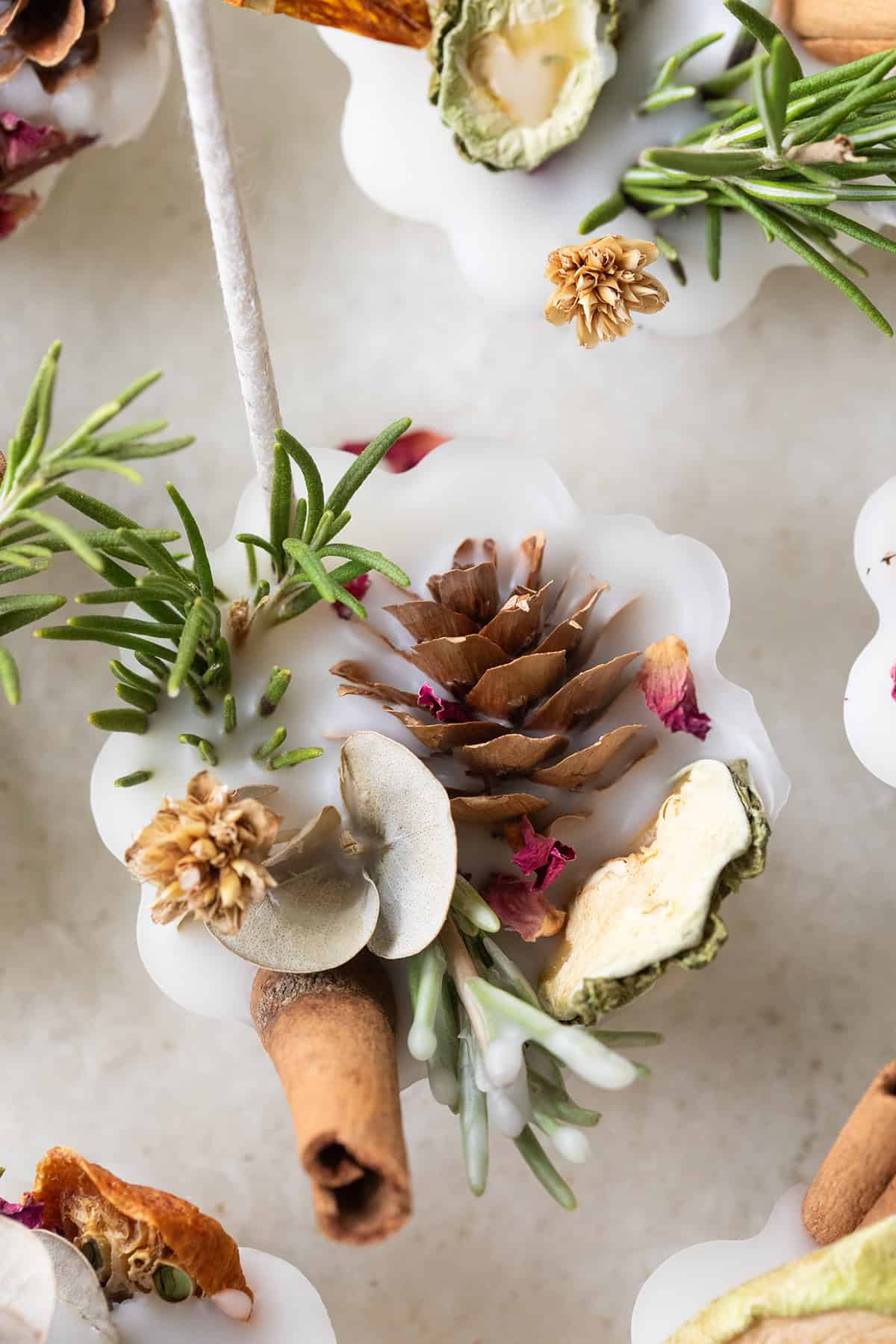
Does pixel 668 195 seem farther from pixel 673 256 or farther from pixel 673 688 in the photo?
pixel 673 688

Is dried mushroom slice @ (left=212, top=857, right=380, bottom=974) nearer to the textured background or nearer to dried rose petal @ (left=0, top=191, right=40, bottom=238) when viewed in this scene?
the textured background

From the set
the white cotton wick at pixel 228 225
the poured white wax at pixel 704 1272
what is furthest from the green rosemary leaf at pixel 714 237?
the poured white wax at pixel 704 1272

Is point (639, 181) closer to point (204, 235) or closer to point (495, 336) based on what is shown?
point (495, 336)

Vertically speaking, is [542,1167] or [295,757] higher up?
[295,757]

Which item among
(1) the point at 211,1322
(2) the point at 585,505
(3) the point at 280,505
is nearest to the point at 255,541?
(3) the point at 280,505

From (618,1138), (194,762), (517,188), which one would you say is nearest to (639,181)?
(517,188)

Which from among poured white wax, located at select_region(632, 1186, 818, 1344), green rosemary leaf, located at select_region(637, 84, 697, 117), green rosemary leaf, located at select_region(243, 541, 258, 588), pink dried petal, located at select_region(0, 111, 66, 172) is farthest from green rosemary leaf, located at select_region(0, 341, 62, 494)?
poured white wax, located at select_region(632, 1186, 818, 1344)
